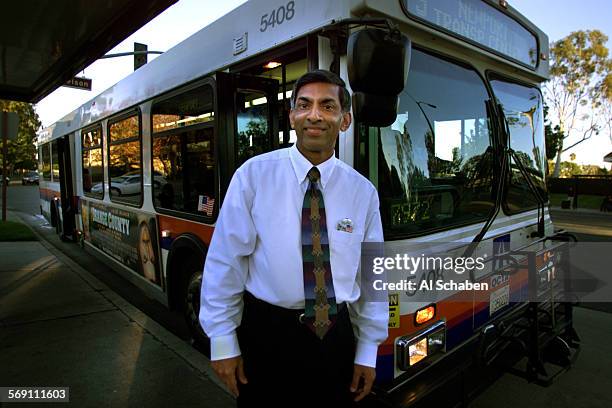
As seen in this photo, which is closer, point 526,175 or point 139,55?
point 526,175

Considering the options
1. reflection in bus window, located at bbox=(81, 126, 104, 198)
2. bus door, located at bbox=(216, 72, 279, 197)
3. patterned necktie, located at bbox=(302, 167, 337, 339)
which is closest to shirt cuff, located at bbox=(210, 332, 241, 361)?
patterned necktie, located at bbox=(302, 167, 337, 339)

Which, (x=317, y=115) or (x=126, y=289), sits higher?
(x=317, y=115)

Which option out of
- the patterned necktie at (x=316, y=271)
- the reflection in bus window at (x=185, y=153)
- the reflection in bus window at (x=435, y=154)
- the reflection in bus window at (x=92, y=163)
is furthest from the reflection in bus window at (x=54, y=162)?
the patterned necktie at (x=316, y=271)

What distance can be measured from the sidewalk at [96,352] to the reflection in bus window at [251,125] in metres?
1.76

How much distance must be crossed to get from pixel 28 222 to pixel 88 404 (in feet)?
43.3

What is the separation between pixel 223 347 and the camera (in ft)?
5.41

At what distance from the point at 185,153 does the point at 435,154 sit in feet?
7.47

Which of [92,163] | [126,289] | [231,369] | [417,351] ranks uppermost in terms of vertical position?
[92,163]

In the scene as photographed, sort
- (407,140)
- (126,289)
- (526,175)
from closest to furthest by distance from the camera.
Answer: (407,140) < (526,175) < (126,289)

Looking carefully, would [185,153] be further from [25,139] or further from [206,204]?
[25,139]

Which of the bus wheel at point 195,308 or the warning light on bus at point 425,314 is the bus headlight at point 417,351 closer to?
the warning light on bus at point 425,314

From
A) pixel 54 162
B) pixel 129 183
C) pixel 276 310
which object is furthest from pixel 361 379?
pixel 54 162

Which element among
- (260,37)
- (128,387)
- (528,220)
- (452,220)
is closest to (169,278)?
(128,387)

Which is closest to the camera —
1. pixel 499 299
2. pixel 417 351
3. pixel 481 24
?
pixel 417 351
